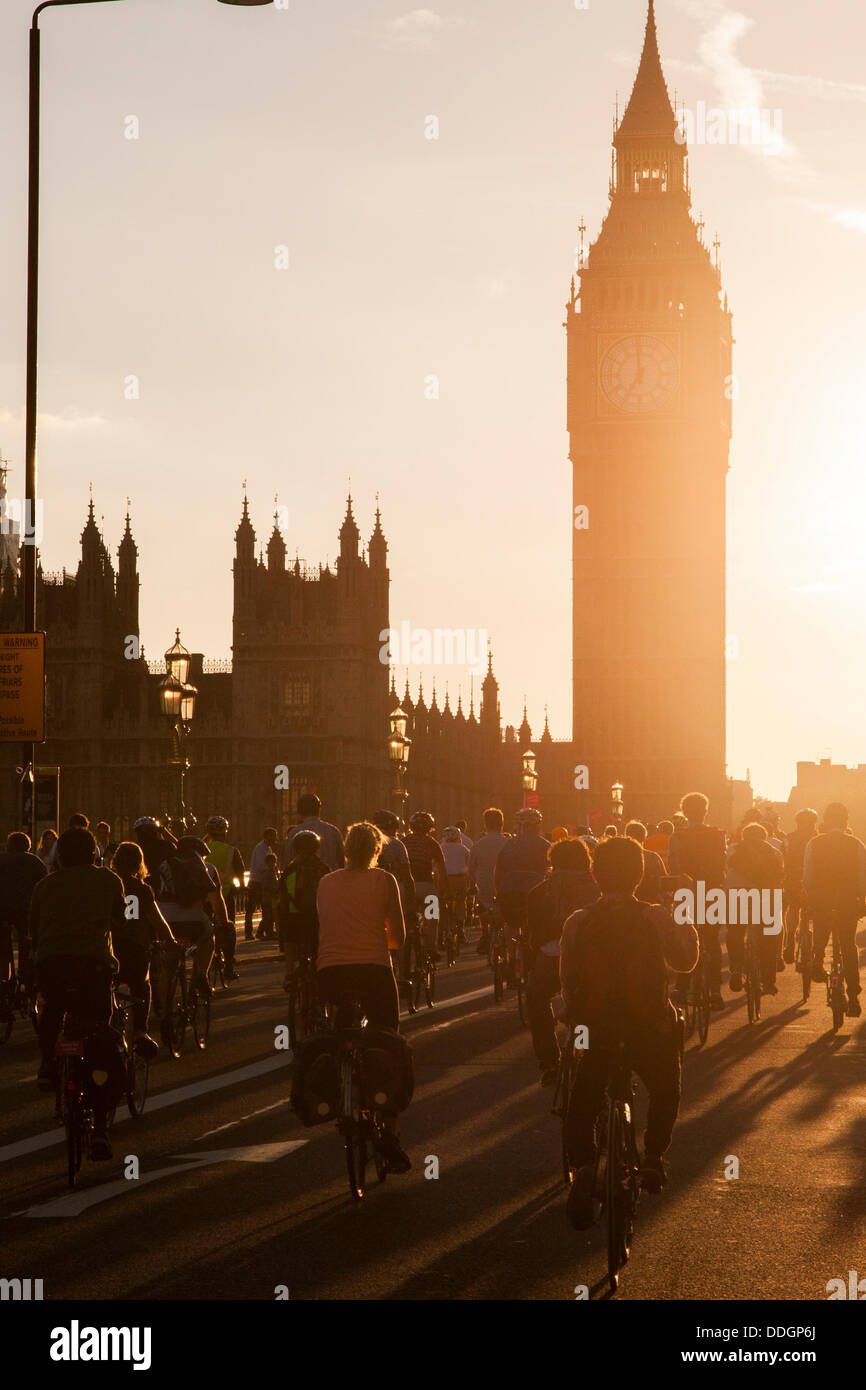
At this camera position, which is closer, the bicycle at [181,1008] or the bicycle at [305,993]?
the bicycle at [181,1008]

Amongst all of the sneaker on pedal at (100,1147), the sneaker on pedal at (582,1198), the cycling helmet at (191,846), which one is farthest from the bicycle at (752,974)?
the sneaker on pedal at (582,1198)

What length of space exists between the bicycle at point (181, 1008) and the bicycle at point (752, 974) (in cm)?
509

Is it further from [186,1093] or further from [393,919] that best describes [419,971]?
[393,919]

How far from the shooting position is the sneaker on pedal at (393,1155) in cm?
1002

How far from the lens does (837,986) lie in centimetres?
1764

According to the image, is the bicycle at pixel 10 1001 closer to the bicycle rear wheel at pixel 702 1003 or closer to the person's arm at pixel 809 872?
the bicycle rear wheel at pixel 702 1003

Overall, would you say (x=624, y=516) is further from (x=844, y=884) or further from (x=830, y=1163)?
(x=830, y=1163)

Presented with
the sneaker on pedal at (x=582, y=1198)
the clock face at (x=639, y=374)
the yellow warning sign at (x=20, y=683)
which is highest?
the clock face at (x=639, y=374)

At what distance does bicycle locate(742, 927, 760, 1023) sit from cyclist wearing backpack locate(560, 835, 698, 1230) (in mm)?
9714

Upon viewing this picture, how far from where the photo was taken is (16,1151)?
11.4 m

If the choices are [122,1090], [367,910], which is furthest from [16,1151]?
[367,910]

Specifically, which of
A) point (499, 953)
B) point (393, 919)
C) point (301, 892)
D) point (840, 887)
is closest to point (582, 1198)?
point (393, 919)

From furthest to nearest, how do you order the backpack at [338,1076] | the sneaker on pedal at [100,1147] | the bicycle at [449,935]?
1. the bicycle at [449,935]
2. the sneaker on pedal at [100,1147]
3. the backpack at [338,1076]
